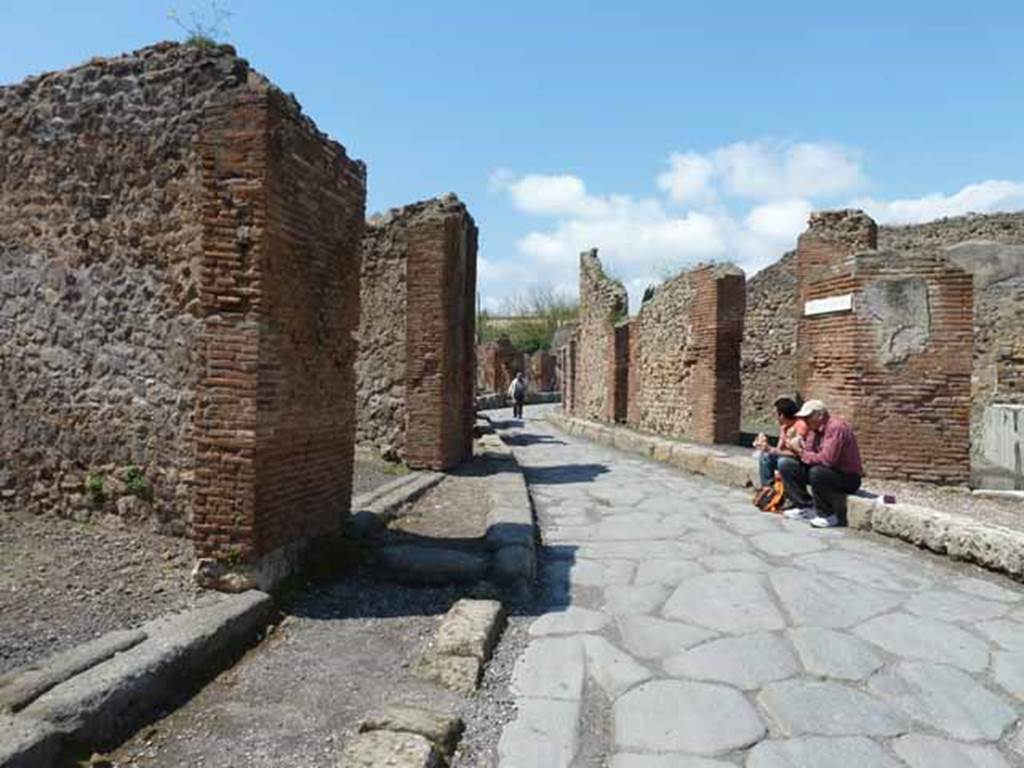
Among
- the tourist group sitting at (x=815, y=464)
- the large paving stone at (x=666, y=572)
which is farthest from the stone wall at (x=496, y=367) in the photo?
the large paving stone at (x=666, y=572)

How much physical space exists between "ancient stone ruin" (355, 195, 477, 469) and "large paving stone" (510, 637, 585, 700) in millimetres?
5311

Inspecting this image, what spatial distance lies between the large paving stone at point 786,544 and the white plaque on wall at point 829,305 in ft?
9.78

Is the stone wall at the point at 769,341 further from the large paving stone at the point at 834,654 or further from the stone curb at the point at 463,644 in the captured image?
the stone curb at the point at 463,644

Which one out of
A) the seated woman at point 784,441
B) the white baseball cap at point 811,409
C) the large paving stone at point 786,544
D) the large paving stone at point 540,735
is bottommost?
the large paving stone at point 540,735

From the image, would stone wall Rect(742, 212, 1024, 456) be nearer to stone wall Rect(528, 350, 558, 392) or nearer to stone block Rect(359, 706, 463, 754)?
stone block Rect(359, 706, 463, 754)

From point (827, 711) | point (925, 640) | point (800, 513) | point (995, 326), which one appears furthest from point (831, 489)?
point (995, 326)

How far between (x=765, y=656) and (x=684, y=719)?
2.69 feet

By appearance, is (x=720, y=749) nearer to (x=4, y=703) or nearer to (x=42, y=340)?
(x=4, y=703)

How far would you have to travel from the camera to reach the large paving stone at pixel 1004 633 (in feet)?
12.0

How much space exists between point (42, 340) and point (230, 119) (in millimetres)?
2192

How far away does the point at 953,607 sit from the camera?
4.25 metres

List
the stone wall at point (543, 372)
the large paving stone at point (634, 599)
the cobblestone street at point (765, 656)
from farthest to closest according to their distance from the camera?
the stone wall at point (543, 372) < the large paving stone at point (634, 599) < the cobblestone street at point (765, 656)

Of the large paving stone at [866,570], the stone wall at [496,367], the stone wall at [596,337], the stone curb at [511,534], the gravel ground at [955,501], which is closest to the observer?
the stone curb at [511,534]

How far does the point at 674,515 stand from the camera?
7039 millimetres
